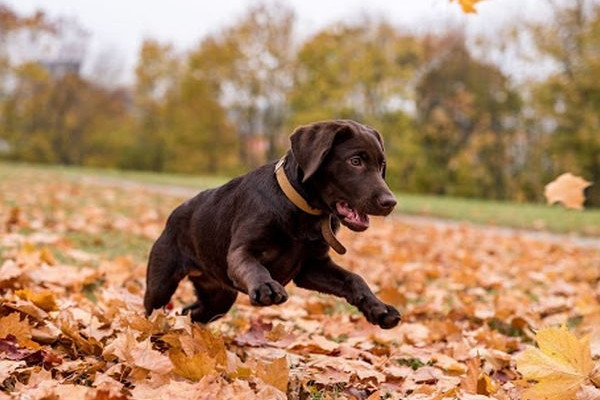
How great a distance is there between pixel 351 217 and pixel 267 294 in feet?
1.89

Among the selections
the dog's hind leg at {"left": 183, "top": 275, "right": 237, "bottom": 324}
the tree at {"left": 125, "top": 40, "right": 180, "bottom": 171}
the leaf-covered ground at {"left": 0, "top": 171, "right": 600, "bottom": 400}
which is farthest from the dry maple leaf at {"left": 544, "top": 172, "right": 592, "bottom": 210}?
the tree at {"left": 125, "top": 40, "right": 180, "bottom": 171}

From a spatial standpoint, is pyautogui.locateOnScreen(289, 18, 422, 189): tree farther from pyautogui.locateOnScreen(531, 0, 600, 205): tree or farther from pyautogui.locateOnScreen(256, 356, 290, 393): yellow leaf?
pyautogui.locateOnScreen(256, 356, 290, 393): yellow leaf

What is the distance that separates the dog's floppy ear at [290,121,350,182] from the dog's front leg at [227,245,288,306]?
42 cm

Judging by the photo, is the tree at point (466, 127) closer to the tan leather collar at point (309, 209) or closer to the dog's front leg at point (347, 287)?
the dog's front leg at point (347, 287)

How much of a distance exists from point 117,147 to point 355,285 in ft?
163

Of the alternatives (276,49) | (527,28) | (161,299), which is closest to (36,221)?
(161,299)

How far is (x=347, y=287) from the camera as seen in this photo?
3.32m

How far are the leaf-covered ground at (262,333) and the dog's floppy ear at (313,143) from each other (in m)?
0.76

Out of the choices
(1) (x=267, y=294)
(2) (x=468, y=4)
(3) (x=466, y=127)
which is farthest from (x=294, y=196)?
(3) (x=466, y=127)

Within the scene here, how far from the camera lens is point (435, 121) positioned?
4006cm

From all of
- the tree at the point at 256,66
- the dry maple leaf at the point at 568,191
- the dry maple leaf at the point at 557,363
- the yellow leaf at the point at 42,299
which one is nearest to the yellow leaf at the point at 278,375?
the dry maple leaf at the point at 557,363

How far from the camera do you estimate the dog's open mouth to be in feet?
10.2

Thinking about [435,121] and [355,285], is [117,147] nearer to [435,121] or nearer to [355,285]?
[435,121]

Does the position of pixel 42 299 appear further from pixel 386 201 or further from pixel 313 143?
pixel 386 201
